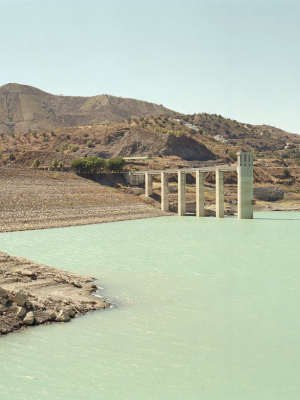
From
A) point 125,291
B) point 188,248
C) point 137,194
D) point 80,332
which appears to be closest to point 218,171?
point 137,194

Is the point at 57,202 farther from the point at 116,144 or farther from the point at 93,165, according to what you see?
the point at 116,144

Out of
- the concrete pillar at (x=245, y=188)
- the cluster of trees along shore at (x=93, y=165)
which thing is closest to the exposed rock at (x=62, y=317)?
the concrete pillar at (x=245, y=188)

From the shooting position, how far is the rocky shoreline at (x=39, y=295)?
15359 millimetres

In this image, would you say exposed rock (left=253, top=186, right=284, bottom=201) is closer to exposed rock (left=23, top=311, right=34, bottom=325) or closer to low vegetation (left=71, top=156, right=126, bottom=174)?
low vegetation (left=71, top=156, right=126, bottom=174)

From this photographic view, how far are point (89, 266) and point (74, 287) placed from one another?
22.9ft

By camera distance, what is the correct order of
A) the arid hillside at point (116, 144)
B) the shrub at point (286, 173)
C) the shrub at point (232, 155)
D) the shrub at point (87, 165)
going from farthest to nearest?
1. the shrub at point (232, 155)
2. the arid hillside at point (116, 144)
3. the shrub at point (286, 173)
4. the shrub at point (87, 165)

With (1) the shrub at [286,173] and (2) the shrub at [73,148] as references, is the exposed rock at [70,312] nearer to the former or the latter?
(1) the shrub at [286,173]

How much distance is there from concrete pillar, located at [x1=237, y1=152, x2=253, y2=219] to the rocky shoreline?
3819cm

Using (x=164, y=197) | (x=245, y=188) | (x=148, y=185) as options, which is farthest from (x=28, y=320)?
(x=148, y=185)

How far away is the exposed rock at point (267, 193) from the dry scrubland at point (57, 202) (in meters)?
23.8

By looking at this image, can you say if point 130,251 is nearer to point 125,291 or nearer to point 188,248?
point 188,248

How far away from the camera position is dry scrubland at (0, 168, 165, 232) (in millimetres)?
49438

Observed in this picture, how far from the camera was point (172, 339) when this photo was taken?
14406 millimetres

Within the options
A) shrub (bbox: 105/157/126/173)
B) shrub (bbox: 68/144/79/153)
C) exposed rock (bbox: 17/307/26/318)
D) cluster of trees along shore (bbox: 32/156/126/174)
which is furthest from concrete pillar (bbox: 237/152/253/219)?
shrub (bbox: 68/144/79/153)
